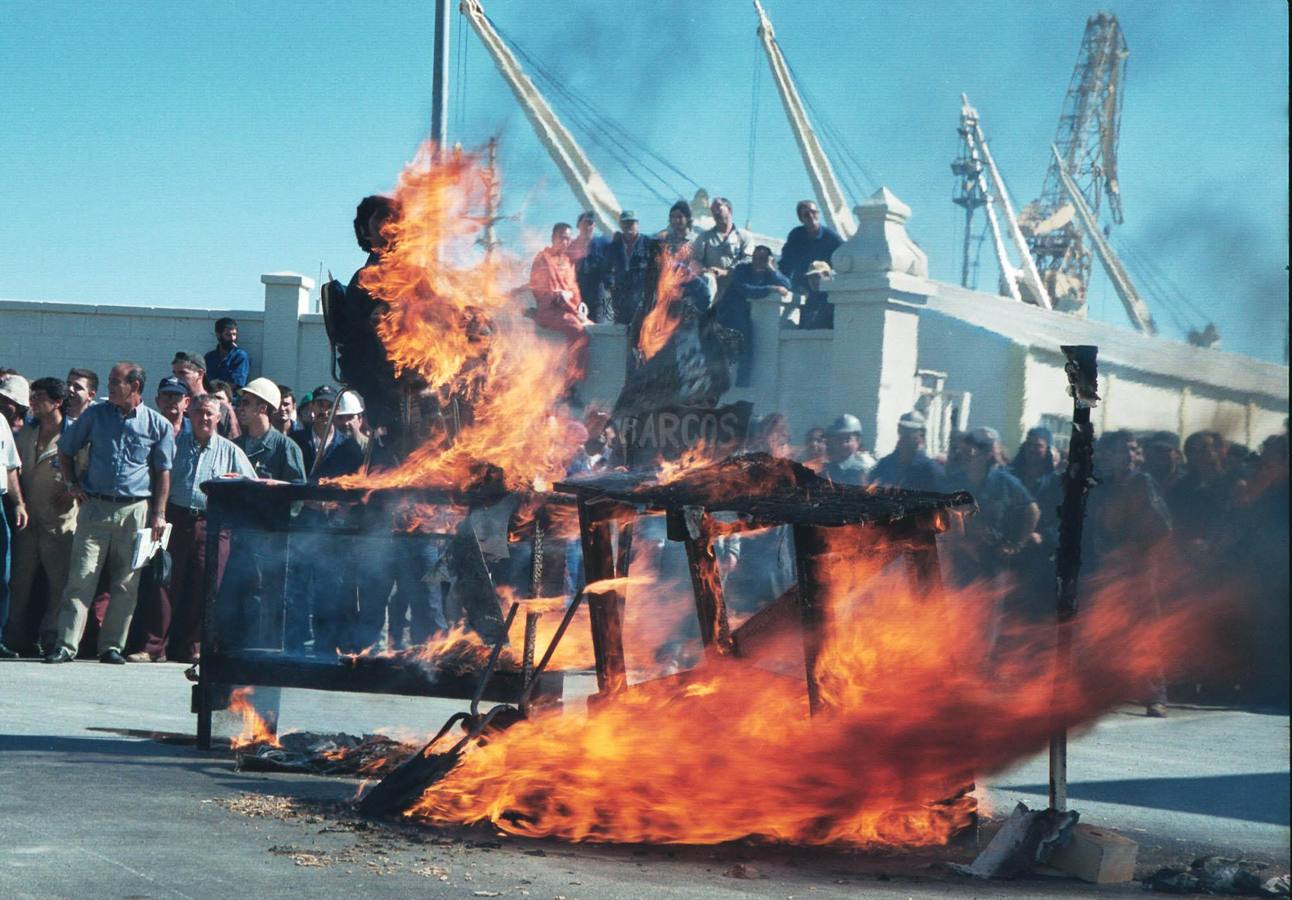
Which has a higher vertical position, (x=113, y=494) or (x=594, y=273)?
(x=594, y=273)

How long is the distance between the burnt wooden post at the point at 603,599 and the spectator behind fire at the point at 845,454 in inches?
171

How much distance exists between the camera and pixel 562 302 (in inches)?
523

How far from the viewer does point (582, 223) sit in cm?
1188

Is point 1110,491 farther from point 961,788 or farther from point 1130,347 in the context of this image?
point 961,788

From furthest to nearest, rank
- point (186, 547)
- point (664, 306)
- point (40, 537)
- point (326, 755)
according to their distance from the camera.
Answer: point (664, 306) < point (40, 537) < point (186, 547) < point (326, 755)

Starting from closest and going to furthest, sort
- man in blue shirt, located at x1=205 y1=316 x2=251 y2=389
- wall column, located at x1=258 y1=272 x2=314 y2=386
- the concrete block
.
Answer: the concrete block < man in blue shirt, located at x1=205 y1=316 x2=251 y2=389 < wall column, located at x1=258 y1=272 x2=314 y2=386

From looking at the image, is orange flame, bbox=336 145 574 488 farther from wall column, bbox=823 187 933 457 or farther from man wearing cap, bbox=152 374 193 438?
wall column, bbox=823 187 933 457

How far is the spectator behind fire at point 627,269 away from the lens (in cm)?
1239

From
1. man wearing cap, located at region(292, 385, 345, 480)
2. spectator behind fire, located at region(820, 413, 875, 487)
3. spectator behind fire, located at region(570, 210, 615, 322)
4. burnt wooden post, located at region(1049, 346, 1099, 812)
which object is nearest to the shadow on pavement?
burnt wooden post, located at region(1049, 346, 1099, 812)

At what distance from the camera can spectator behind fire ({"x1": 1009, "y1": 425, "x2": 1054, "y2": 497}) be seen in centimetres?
992

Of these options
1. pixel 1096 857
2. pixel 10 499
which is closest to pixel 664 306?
pixel 10 499

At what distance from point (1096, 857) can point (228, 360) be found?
11.1 metres

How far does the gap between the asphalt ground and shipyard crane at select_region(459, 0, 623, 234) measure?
10.4 ft

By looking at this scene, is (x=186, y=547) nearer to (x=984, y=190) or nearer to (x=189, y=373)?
(x=189, y=373)
